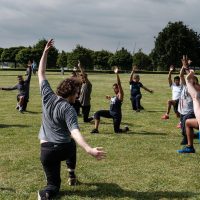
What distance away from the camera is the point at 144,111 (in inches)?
839

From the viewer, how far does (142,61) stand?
106m

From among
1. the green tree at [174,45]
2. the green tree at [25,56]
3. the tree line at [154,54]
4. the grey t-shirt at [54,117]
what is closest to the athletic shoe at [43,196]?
the grey t-shirt at [54,117]

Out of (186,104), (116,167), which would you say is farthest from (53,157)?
(186,104)

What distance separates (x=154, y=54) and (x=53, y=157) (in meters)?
94.4

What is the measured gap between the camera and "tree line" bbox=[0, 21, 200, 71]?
94.2 m

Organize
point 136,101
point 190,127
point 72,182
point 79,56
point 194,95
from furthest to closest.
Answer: point 79,56, point 136,101, point 190,127, point 72,182, point 194,95

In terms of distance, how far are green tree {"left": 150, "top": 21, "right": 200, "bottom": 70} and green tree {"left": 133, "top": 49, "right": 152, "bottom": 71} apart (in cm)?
474

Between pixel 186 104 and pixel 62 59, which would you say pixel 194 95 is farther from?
pixel 62 59

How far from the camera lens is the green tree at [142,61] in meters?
105

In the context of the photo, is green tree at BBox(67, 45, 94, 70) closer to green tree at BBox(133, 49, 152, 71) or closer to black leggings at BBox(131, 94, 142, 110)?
green tree at BBox(133, 49, 152, 71)

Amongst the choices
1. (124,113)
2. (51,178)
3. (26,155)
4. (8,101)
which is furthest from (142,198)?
(8,101)

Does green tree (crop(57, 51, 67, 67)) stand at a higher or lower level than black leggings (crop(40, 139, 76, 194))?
higher

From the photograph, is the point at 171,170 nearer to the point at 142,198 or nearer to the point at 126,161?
the point at 126,161

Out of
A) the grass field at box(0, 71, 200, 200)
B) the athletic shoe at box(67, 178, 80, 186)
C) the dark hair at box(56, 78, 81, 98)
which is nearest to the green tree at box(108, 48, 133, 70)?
the grass field at box(0, 71, 200, 200)
